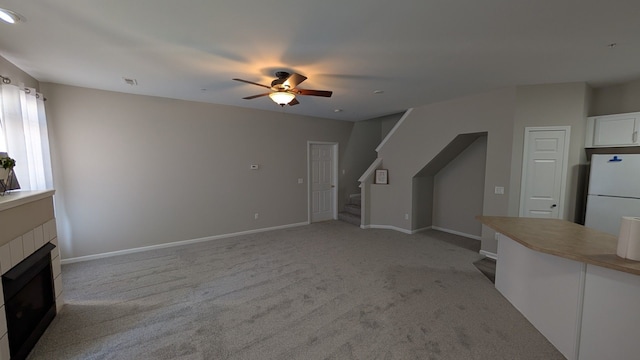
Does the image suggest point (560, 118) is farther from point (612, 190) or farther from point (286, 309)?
point (286, 309)

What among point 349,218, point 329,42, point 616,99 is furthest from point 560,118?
point 349,218

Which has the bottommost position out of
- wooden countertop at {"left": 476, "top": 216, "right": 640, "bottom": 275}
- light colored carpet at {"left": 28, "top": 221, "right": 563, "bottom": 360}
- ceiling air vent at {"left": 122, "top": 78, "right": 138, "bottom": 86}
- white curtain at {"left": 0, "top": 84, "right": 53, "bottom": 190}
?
light colored carpet at {"left": 28, "top": 221, "right": 563, "bottom": 360}

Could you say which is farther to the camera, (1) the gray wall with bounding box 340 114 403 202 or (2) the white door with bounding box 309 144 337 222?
(1) the gray wall with bounding box 340 114 403 202

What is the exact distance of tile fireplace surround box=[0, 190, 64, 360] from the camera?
5.89ft

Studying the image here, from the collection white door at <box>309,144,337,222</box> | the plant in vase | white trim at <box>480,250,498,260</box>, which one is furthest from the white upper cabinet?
the plant in vase

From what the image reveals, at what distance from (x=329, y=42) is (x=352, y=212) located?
4.80 metres

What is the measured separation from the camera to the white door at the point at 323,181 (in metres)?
6.20

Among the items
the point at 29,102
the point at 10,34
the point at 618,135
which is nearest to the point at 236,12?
the point at 10,34

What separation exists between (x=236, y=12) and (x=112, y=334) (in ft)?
→ 9.71

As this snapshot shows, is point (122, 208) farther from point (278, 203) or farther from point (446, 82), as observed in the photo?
point (446, 82)

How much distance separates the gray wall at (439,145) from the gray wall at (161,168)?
2.13m

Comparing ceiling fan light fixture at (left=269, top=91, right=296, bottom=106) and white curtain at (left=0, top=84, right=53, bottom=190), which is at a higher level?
ceiling fan light fixture at (left=269, top=91, right=296, bottom=106)

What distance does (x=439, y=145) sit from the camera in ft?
15.4

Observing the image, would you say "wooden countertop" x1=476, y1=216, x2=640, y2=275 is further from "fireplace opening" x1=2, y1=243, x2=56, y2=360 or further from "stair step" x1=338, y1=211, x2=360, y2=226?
"fireplace opening" x1=2, y1=243, x2=56, y2=360
